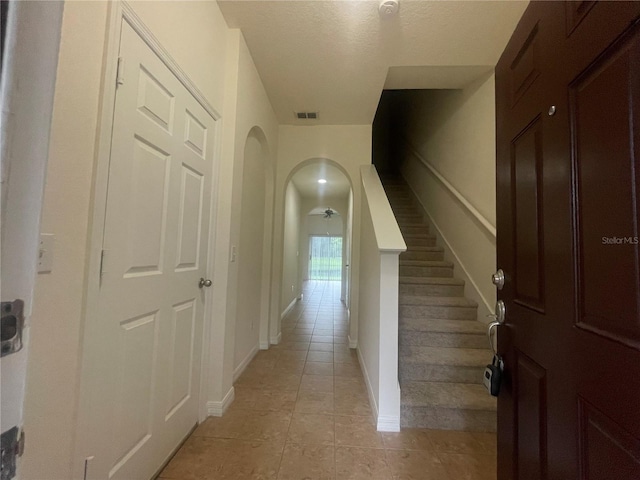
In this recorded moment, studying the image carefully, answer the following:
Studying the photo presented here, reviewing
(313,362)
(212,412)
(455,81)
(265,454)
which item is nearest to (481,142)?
(455,81)

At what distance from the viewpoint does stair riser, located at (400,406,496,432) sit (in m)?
1.85

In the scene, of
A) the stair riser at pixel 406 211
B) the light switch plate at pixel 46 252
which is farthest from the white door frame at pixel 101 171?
the stair riser at pixel 406 211

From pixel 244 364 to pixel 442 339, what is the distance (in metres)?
1.79

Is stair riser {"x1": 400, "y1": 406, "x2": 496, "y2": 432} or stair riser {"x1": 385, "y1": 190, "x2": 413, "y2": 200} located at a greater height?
stair riser {"x1": 385, "y1": 190, "x2": 413, "y2": 200}

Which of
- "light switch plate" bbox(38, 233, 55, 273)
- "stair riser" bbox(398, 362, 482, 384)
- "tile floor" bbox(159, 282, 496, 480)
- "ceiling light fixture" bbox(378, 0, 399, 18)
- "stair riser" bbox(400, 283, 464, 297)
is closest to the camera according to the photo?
"light switch plate" bbox(38, 233, 55, 273)

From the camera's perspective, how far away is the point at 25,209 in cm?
32

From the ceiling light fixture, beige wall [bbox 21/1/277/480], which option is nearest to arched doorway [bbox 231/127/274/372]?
beige wall [bbox 21/1/277/480]

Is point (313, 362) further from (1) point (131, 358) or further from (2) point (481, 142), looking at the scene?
(2) point (481, 142)

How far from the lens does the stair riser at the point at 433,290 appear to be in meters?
2.80

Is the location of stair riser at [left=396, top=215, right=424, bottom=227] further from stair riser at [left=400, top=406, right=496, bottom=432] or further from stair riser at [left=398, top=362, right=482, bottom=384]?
stair riser at [left=400, top=406, right=496, bottom=432]

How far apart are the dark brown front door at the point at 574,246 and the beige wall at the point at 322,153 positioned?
8.03 ft

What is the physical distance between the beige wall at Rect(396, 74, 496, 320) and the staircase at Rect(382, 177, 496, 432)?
227mm

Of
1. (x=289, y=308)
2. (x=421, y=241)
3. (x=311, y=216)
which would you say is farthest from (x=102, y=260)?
(x=311, y=216)

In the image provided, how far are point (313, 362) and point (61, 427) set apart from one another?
220 centimetres
